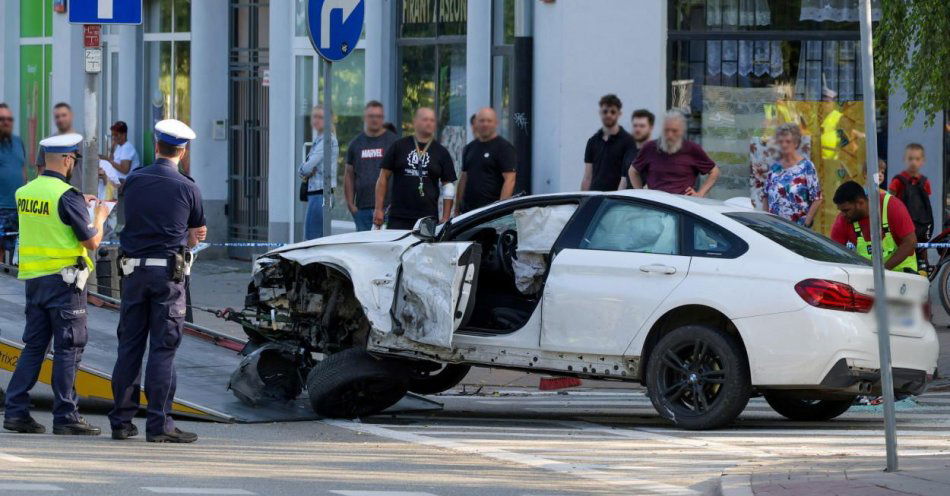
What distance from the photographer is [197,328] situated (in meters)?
12.9

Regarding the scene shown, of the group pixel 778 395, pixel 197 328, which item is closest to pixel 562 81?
pixel 197 328

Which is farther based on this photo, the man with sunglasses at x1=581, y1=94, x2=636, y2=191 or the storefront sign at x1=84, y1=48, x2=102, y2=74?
the man with sunglasses at x1=581, y1=94, x2=636, y2=191

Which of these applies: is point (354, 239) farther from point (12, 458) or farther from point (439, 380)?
point (12, 458)

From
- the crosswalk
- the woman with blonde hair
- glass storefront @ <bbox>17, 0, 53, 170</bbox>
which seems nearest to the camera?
the crosswalk

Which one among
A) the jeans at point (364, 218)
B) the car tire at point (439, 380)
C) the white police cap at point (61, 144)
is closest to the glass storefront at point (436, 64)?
the jeans at point (364, 218)

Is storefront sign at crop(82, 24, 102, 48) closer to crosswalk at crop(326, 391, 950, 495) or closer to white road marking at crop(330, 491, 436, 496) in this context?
crosswalk at crop(326, 391, 950, 495)

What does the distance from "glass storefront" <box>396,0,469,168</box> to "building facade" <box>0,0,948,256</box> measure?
2cm

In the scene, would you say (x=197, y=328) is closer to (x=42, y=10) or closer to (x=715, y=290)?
(x=715, y=290)

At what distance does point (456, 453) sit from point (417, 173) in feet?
16.9

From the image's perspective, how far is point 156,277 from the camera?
32.0 ft

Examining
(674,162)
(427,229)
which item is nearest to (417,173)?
(674,162)

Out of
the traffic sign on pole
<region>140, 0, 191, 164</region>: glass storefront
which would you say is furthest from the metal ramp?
<region>140, 0, 191, 164</region>: glass storefront

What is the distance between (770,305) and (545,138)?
7.42 m

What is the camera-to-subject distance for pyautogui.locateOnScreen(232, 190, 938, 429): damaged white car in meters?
10.2
